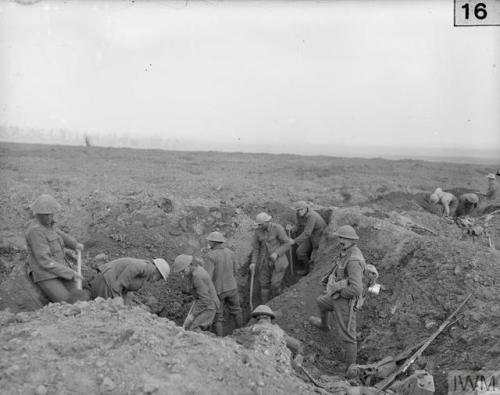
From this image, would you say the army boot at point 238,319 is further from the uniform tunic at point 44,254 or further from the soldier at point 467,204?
the soldier at point 467,204

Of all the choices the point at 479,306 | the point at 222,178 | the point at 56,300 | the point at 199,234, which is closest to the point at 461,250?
the point at 479,306

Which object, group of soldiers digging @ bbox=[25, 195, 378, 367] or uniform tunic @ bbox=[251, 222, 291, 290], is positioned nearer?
group of soldiers digging @ bbox=[25, 195, 378, 367]

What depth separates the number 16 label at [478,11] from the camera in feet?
20.9

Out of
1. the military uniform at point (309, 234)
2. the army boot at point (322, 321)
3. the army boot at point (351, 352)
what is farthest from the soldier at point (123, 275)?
the military uniform at point (309, 234)

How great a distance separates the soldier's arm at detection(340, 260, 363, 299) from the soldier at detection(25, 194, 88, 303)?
10.5 feet

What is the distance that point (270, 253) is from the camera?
28.9 ft

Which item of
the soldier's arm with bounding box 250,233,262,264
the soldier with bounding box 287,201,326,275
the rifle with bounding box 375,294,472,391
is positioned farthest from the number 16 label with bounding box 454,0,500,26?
the soldier's arm with bounding box 250,233,262,264

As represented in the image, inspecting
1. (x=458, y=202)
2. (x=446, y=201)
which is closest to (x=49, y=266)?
(x=446, y=201)

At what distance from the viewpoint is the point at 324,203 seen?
1511 centimetres

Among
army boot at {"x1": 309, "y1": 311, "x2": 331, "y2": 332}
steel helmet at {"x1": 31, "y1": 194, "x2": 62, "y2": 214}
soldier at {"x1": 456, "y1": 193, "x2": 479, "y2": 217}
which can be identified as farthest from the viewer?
soldier at {"x1": 456, "y1": 193, "x2": 479, "y2": 217}

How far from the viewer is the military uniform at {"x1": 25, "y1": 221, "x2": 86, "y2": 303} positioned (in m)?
5.83

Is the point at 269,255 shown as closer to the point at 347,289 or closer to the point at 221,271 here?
the point at 221,271

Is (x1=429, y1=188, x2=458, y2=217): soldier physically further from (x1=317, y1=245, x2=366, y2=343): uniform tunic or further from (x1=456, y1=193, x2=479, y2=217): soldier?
(x1=317, y1=245, x2=366, y2=343): uniform tunic

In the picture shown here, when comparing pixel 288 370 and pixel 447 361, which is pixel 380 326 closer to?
pixel 447 361
